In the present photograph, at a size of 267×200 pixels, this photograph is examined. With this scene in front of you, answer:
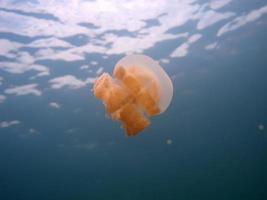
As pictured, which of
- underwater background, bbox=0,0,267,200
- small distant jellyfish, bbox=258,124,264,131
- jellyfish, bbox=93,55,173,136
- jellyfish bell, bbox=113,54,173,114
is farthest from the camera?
small distant jellyfish, bbox=258,124,264,131

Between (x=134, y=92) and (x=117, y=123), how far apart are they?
635 inches

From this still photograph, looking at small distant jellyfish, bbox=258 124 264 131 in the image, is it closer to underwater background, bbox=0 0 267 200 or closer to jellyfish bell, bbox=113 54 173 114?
underwater background, bbox=0 0 267 200

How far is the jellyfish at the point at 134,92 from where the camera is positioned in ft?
13.2

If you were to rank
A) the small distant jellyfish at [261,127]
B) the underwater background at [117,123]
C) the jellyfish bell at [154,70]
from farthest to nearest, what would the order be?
the small distant jellyfish at [261,127] < the underwater background at [117,123] < the jellyfish bell at [154,70]

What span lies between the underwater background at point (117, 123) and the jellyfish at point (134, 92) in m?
7.27

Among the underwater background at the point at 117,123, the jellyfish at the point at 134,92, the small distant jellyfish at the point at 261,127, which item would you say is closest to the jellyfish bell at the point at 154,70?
the jellyfish at the point at 134,92

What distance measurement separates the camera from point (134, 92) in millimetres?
4094

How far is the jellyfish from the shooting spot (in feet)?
13.2

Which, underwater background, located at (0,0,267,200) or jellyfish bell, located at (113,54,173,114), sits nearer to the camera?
jellyfish bell, located at (113,54,173,114)

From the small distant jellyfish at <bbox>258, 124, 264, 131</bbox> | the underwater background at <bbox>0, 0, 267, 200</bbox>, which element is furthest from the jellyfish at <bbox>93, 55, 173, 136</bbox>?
the small distant jellyfish at <bbox>258, 124, 264, 131</bbox>

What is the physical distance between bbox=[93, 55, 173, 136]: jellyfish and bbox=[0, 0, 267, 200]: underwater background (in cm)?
727

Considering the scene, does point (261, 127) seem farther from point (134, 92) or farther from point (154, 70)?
point (134, 92)

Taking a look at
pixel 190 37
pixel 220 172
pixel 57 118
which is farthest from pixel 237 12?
pixel 220 172

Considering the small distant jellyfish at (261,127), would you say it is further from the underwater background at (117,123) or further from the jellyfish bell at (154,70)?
the jellyfish bell at (154,70)
